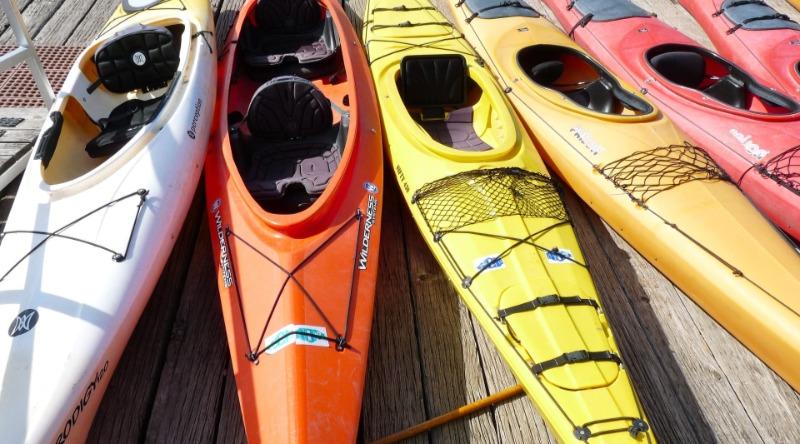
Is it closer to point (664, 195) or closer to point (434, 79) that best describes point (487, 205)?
point (664, 195)

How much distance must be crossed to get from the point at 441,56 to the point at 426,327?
1.68m

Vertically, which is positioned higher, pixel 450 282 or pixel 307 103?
pixel 307 103

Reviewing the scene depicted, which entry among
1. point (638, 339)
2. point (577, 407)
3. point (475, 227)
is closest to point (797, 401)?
point (638, 339)

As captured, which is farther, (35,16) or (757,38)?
(35,16)

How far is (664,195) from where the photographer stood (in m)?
2.60

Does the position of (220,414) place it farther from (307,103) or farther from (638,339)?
(638,339)

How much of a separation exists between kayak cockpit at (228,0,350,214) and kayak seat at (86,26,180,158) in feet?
1.36

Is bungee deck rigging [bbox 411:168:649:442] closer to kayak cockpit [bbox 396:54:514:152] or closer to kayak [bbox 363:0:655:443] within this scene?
kayak [bbox 363:0:655:443]

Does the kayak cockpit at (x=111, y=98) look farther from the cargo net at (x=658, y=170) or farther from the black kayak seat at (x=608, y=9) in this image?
the black kayak seat at (x=608, y=9)

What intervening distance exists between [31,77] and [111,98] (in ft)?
2.94

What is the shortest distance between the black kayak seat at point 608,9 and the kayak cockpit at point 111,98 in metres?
2.86

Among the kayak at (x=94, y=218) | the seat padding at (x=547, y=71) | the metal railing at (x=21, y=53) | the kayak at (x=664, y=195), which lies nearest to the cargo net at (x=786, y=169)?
the kayak at (x=664, y=195)

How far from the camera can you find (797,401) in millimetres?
2199

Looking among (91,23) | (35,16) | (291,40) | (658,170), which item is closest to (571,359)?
(658,170)
